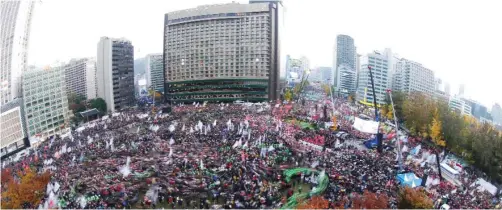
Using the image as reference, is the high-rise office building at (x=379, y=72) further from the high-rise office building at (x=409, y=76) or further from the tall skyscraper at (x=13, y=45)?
the tall skyscraper at (x=13, y=45)

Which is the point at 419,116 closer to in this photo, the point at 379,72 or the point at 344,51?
the point at 379,72

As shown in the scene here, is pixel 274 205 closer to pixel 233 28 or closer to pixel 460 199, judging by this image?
pixel 460 199

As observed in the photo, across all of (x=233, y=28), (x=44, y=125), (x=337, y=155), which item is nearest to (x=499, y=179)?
(x=337, y=155)

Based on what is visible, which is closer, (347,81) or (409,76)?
(409,76)

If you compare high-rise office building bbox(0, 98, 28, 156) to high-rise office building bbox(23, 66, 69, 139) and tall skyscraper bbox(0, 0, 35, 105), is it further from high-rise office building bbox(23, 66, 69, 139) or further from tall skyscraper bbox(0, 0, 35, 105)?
tall skyscraper bbox(0, 0, 35, 105)

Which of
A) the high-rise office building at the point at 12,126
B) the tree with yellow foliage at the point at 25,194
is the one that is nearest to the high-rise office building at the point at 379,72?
the high-rise office building at the point at 12,126

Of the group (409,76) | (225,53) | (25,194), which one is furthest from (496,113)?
(25,194)
